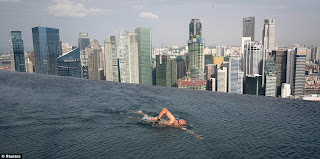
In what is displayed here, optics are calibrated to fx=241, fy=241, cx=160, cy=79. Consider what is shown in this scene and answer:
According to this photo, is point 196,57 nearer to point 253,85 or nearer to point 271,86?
point 253,85

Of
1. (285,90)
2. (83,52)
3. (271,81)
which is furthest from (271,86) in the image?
(83,52)

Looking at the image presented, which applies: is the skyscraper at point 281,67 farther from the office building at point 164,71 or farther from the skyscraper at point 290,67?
the office building at point 164,71

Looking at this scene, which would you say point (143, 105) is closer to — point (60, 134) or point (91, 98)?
point (91, 98)

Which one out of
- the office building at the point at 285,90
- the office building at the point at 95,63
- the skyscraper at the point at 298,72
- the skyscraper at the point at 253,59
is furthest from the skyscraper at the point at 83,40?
the skyscraper at the point at 298,72

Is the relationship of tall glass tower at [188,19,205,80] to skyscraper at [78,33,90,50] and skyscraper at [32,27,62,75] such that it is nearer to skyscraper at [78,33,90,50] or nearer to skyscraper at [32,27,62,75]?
skyscraper at [78,33,90,50]

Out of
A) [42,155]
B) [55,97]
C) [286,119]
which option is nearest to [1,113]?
[55,97]

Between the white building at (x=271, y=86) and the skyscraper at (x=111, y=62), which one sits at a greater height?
the skyscraper at (x=111, y=62)

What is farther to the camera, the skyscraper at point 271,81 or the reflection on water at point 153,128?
the skyscraper at point 271,81
